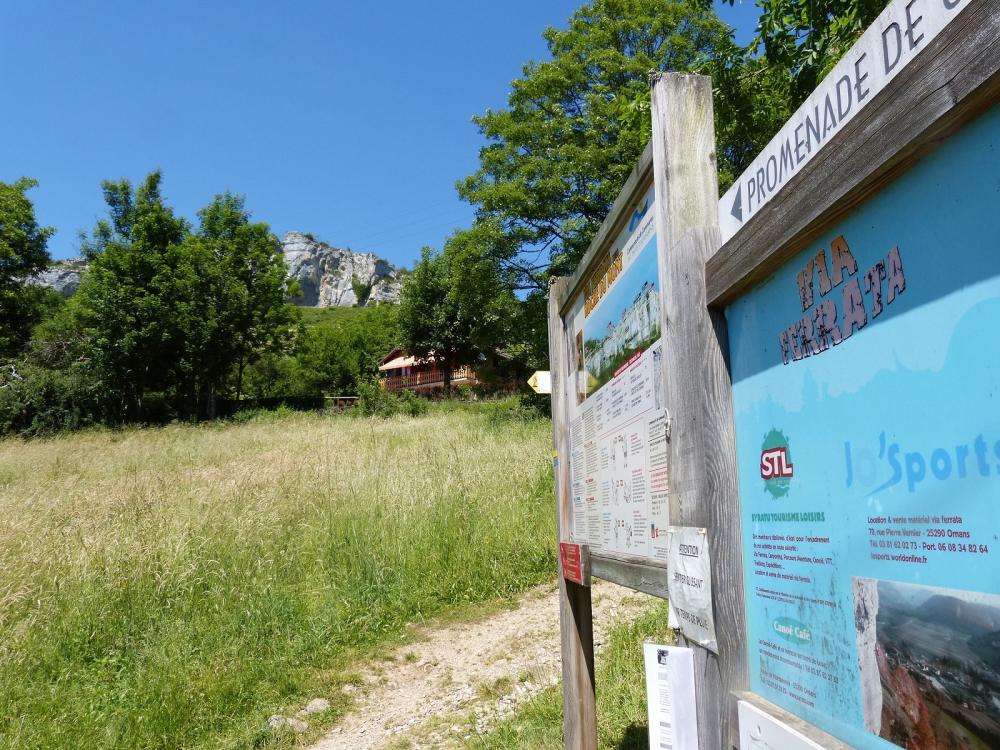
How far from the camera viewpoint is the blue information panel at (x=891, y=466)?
879mm

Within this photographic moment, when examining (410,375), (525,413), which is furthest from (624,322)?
(410,375)

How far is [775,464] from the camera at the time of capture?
135cm

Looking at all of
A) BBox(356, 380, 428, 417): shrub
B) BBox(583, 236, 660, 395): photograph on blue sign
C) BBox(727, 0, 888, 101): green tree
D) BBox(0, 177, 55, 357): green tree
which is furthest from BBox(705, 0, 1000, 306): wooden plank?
BBox(0, 177, 55, 357): green tree

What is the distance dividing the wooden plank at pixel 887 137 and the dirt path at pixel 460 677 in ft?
12.2

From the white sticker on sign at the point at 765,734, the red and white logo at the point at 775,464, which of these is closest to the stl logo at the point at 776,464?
the red and white logo at the point at 775,464

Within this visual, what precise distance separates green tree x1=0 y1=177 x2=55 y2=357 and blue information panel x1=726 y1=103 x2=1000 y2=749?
3592 cm

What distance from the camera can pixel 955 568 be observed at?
90 centimetres

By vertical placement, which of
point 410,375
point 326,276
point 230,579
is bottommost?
point 230,579

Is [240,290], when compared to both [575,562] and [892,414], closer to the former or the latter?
[575,562]

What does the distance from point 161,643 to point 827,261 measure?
5.12 metres

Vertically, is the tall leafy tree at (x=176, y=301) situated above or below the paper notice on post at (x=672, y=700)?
above

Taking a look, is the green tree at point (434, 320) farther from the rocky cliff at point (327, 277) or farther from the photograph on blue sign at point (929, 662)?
the rocky cliff at point (327, 277)

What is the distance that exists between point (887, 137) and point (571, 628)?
258 cm

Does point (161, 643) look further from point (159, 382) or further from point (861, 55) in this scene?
point (159, 382)
